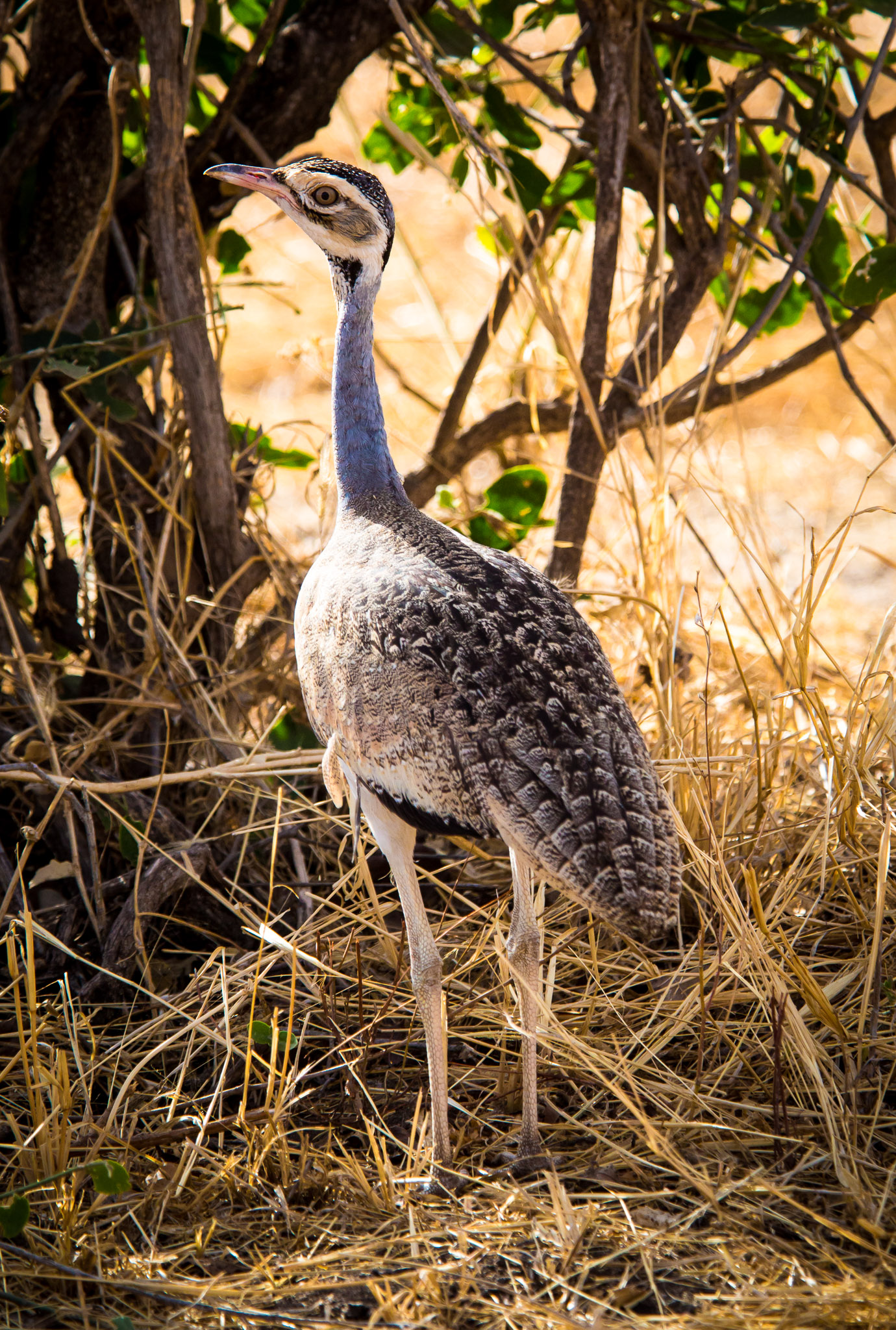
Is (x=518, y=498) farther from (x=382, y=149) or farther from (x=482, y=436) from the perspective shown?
(x=382, y=149)

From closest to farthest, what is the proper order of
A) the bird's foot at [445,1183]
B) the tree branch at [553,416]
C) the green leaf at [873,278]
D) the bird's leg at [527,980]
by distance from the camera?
the bird's foot at [445,1183] → the bird's leg at [527,980] → the green leaf at [873,278] → the tree branch at [553,416]

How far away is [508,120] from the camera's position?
3441 mm

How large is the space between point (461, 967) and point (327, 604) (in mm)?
1016

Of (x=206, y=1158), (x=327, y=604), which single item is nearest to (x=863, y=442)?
(x=327, y=604)

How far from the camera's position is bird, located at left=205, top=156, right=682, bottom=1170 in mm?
2059

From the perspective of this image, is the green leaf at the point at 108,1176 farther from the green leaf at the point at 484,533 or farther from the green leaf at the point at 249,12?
the green leaf at the point at 249,12

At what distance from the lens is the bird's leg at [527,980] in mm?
2369

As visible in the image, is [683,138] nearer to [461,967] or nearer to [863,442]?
[461,967]

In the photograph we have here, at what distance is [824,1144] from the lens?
2.28 metres

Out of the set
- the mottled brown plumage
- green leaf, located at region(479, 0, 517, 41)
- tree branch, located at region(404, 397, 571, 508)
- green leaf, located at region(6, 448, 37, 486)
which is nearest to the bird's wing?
the mottled brown plumage

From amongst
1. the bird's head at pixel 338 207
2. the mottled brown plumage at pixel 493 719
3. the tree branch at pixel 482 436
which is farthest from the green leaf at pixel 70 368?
the tree branch at pixel 482 436

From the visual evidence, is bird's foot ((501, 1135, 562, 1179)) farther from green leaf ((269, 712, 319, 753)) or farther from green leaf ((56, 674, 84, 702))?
green leaf ((56, 674, 84, 702))

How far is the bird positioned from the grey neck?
103 millimetres

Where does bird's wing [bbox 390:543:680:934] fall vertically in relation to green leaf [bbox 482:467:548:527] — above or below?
below
